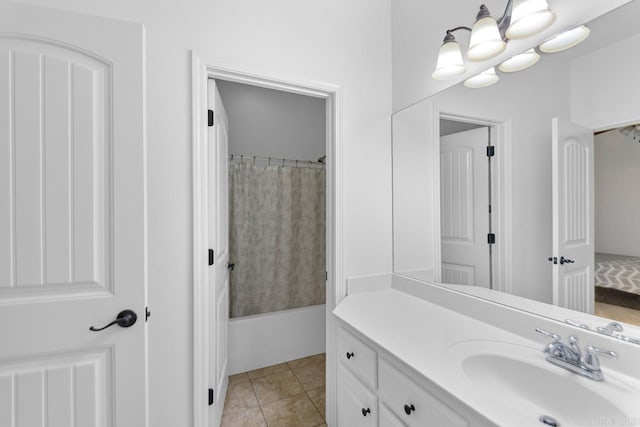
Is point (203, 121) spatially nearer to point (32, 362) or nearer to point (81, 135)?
point (81, 135)

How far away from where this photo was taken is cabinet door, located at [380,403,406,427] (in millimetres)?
1047

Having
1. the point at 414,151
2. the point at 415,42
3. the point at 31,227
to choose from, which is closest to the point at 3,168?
the point at 31,227

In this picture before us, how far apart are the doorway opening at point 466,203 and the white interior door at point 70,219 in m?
1.49

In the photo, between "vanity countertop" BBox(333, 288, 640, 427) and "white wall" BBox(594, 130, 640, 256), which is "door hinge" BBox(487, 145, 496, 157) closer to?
"white wall" BBox(594, 130, 640, 256)

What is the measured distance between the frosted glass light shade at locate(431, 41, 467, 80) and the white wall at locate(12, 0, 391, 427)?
1.48 feet

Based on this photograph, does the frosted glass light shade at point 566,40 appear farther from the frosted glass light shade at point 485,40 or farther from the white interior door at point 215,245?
the white interior door at point 215,245

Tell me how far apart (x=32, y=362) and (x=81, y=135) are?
0.84 meters

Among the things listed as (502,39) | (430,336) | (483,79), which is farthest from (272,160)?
(430,336)

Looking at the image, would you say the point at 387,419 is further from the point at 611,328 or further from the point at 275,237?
the point at 275,237

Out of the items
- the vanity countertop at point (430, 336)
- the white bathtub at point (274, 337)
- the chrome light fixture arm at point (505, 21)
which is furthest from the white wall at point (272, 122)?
the chrome light fixture arm at point (505, 21)

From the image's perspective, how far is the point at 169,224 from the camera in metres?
1.35

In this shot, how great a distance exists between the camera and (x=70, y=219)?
1065mm

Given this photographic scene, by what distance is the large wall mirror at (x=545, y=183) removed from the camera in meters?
0.94

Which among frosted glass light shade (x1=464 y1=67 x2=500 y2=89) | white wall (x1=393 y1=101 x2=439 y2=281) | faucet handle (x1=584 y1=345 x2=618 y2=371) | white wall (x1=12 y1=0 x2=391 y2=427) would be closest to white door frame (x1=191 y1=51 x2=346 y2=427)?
white wall (x1=12 y1=0 x2=391 y2=427)
